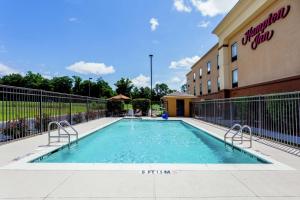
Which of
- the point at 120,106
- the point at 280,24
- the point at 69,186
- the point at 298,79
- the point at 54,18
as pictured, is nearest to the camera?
the point at 69,186

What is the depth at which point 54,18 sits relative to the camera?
796 inches

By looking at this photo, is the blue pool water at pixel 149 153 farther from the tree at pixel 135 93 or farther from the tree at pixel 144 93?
the tree at pixel 135 93

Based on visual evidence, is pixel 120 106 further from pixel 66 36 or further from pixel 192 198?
pixel 192 198

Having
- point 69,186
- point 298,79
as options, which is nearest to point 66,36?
point 298,79

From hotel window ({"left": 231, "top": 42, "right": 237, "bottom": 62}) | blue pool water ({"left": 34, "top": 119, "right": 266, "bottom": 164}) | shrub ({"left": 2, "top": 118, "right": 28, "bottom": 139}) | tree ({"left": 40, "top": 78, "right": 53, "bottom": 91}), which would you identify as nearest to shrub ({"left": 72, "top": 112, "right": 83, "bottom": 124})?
blue pool water ({"left": 34, "top": 119, "right": 266, "bottom": 164})

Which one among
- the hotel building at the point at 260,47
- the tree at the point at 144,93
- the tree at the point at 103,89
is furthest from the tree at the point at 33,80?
the hotel building at the point at 260,47

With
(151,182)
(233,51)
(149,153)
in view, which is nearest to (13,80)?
(233,51)

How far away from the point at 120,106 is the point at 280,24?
658 inches

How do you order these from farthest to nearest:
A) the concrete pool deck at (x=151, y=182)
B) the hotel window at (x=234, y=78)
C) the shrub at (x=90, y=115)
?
the hotel window at (x=234, y=78) < the shrub at (x=90, y=115) < the concrete pool deck at (x=151, y=182)

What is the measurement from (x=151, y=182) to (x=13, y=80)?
7839 centimetres

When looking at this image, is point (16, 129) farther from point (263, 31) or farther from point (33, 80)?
point (33, 80)

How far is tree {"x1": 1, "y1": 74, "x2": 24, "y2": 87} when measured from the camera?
70.9 meters

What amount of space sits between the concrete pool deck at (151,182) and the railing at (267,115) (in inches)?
118

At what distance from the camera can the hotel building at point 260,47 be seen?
12125 mm
